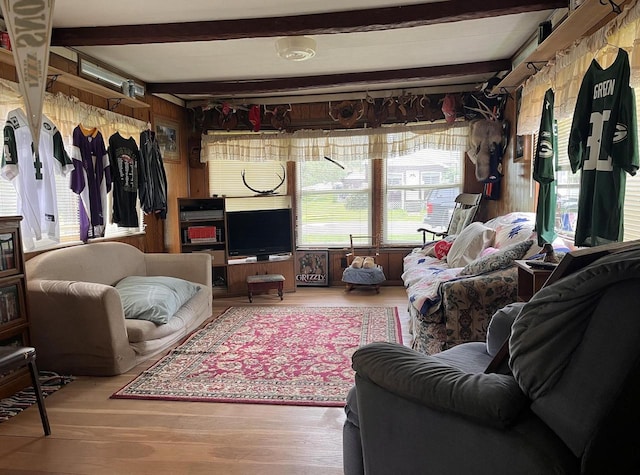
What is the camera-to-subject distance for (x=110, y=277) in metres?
3.79

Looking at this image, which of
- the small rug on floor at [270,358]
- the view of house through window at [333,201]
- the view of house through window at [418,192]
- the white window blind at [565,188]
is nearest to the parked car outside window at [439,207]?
the view of house through window at [418,192]

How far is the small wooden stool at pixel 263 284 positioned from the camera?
504cm

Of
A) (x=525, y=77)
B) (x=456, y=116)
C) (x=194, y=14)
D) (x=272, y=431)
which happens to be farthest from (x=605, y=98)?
(x=456, y=116)

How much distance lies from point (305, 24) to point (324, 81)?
1.74 m

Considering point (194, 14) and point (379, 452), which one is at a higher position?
point (194, 14)

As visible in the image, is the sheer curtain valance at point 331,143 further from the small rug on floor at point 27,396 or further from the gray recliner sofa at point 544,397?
the gray recliner sofa at point 544,397

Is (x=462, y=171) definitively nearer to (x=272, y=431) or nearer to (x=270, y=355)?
(x=270, y=355)

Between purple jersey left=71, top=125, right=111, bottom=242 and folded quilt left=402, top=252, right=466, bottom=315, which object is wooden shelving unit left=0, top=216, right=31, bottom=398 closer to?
purple jersey left=71, top=125, right=111, bottom=242

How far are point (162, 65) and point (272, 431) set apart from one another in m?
3.56

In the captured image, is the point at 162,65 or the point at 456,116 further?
the point at 456,116

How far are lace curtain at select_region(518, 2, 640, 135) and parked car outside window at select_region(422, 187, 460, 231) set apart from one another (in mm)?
1947

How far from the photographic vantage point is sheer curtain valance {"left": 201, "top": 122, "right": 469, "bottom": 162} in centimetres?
543

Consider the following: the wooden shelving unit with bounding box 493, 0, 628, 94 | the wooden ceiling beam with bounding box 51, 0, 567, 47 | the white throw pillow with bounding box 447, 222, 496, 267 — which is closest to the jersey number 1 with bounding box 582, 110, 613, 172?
the wooden shelving unit with bounding box 493, 0, 628, 94

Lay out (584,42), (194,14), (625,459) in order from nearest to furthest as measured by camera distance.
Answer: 1. (625,459)
2. (584,42)
3. (194,14)
